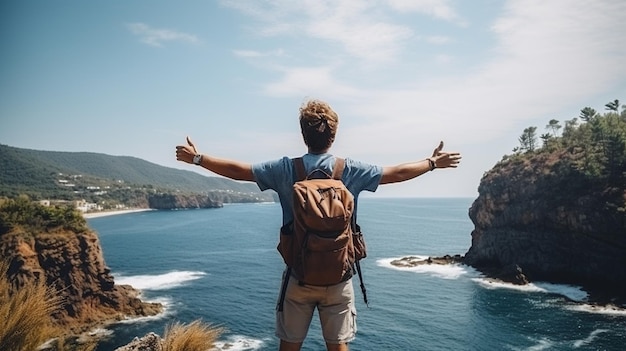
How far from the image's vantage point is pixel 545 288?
40062 mm

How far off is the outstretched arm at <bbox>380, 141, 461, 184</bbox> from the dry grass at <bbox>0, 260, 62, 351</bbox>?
4084 mm

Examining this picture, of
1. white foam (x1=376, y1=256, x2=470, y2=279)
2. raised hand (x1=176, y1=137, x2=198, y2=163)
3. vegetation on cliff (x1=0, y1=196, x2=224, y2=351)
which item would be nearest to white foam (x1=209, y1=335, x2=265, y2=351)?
vegetation on cliff (x1=0, y1=196, x2=224, y2=351)

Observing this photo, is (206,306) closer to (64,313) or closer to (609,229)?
(64,313)

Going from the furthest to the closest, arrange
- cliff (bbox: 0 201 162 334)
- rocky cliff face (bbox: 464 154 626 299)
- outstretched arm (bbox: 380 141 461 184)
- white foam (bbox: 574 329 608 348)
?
rocky cliff face (bbox: 464 154 626 299), cliff (bbox: 0 201 162 334), white foam (bbox: 574 329 608 348), outstretched arm (bbox: 380 141 461 184)

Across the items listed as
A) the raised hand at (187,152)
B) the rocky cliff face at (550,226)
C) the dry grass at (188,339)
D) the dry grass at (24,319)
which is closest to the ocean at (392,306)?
the rocky cliff face at (550,226)

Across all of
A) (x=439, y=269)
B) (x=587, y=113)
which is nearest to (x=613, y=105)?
(x=587, y=113)

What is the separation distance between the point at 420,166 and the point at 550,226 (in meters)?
48.7

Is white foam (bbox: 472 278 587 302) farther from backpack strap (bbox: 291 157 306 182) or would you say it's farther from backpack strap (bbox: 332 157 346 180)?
backpack strap (bbox: 291 157 306 182)

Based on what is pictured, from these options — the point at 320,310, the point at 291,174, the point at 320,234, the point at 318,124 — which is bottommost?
the point at 320,310

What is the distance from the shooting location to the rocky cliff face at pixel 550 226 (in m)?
38.5

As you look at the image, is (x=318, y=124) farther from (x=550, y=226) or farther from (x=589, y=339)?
(x=550, y=226)

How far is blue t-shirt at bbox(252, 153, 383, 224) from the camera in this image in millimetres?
2689

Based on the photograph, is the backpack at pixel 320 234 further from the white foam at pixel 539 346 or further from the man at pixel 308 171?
the white foam at pixel 539 346

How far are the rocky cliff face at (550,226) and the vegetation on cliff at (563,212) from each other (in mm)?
87
